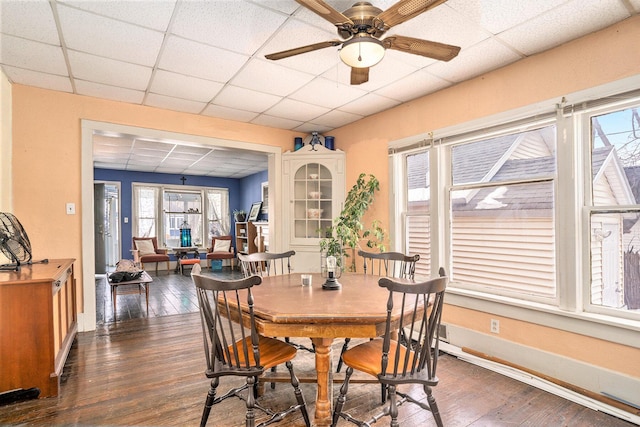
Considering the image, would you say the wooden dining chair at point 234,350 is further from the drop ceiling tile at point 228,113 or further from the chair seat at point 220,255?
the chair seat at point 220,255

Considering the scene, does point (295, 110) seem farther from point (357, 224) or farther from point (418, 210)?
point (418, 210)

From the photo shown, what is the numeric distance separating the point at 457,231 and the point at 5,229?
3.91 metres

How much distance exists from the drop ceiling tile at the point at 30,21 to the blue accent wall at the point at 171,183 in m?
5.94

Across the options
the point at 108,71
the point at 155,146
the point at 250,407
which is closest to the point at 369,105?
the point at 108,71

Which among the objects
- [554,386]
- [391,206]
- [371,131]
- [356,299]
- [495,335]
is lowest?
[554,386]

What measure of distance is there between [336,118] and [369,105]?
611 mm

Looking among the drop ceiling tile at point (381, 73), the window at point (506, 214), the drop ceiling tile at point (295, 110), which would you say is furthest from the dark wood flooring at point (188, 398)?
the drop ceiling tile at point (295, 110)

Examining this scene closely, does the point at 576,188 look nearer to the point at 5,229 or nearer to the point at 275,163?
the point at 275,163

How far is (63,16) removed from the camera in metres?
2.22

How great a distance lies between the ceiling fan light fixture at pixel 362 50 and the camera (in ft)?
6.53

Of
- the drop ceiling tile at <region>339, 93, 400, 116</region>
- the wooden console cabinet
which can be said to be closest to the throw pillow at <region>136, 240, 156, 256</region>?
the wooden console cabinet

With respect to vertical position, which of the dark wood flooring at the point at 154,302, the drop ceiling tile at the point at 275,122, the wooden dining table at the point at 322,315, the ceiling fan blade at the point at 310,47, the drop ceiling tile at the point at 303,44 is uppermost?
the drop ceiling tile at the point at 303,44

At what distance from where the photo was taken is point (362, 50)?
2.02 meters

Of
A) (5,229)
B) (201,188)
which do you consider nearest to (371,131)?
(5,229)
